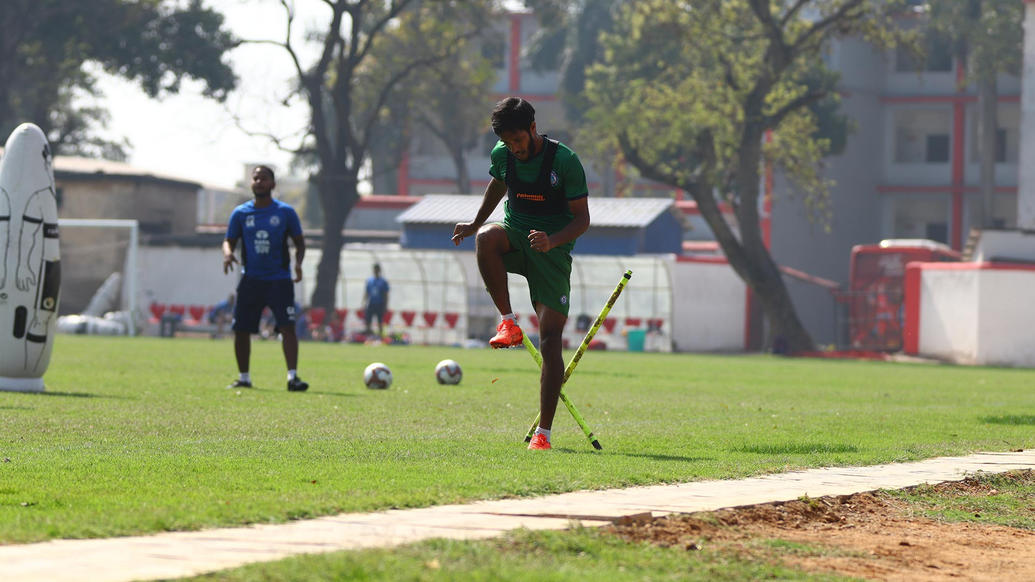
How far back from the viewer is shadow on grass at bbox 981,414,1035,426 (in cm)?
1387

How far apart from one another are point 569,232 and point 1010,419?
Result: 656 cm

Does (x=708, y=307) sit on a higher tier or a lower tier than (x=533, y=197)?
lower

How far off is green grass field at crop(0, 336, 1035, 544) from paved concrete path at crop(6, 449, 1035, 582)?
22 cm

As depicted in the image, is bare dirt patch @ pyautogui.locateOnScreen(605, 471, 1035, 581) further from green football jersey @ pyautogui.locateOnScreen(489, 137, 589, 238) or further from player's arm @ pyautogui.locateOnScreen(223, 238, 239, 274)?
player's arm @ pyautogui.locateOnScreen(223, 238, 239, 274)

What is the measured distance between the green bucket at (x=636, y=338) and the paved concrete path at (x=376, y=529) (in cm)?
3464

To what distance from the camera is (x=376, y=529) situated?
6070 millimetres

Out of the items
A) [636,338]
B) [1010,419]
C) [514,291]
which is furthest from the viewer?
[514,291]

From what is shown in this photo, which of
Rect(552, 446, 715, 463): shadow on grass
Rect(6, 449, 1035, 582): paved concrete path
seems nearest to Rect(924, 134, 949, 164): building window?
Rect(552, 446, 715, 463): shadow on grass

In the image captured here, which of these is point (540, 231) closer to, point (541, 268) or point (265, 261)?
point (541, 268)

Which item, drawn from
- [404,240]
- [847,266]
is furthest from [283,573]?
[847,266]

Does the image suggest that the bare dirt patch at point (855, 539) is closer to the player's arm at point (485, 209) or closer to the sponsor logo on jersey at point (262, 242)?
the player's arm at point (485, 209)

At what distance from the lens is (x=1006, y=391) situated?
2112cm

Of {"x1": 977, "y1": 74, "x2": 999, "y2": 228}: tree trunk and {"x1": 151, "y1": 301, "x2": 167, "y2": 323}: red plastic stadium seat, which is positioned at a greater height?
{"x1": 977, "y1": 74, "x2": 999, "y2": 228}: tree trunk


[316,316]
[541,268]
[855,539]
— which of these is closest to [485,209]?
[541,268]
